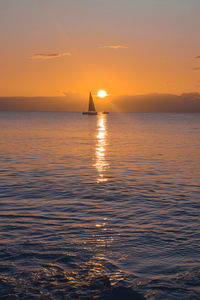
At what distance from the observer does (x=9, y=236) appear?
11.9m

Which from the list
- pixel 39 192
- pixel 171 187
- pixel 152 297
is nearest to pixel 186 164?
pixel 171 187

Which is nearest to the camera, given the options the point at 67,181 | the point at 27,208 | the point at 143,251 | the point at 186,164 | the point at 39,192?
the point at 143,251

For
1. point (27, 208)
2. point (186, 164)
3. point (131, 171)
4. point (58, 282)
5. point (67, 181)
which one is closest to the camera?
point (58, 282)

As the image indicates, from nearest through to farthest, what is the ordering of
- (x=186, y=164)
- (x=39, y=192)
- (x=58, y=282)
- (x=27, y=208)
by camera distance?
(x=58, y=282) < (x=27, y=208) < (x=39, y=192) < (x=186, y=164)

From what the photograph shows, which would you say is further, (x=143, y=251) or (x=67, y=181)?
(x=67, y=181)

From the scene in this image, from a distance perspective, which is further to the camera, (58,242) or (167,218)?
(167,218)

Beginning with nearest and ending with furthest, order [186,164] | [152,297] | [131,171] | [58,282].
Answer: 1. [152,297]
2. [58,282]
3. [131,171]
4. [186,164]

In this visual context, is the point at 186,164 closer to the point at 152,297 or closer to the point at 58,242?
the point at 58,242

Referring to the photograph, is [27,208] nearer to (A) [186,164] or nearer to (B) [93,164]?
(B) [93,164]

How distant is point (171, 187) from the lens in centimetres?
2152

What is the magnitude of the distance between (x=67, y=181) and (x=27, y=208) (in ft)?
25.1

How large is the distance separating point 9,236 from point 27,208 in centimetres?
407

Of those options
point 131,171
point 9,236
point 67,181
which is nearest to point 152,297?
point 9,236

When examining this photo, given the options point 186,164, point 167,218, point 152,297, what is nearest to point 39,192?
point 167,218
